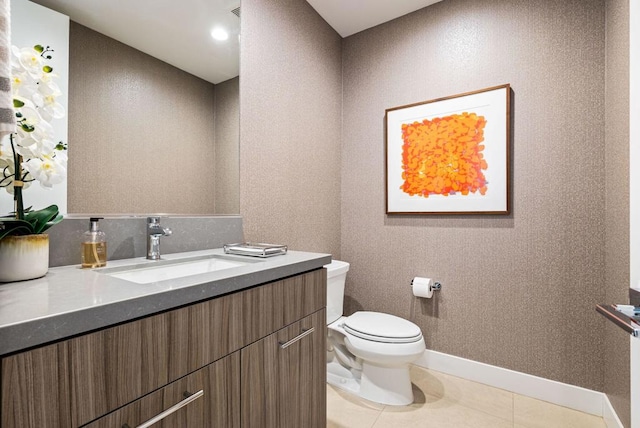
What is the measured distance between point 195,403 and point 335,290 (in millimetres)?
1280

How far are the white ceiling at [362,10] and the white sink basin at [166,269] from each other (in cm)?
191

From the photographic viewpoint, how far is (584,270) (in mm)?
1698

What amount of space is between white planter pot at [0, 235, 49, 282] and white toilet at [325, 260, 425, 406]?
1.34 metres

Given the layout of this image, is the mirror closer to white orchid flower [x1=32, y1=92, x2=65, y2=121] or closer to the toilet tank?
white orchid flower [x1=32, y1=92, x2=65, y2=121]

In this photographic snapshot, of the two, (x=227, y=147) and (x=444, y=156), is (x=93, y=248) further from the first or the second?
→ (x=444, y=156)

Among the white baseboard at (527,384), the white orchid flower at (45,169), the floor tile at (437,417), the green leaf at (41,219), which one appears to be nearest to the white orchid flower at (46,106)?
the white orchid flower at (45,169)

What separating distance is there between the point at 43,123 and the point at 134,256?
1.81ft

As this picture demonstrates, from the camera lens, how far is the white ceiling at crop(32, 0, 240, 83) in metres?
1.16

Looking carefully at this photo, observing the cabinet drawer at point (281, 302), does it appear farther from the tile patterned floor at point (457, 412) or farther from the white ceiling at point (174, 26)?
the white ceiling at point (174, 26)

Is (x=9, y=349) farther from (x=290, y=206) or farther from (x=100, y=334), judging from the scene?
(x=290, y=206)

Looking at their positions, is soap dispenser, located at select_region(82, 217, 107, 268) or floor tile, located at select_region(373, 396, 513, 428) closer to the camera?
soap dispenser, located at select_region(82, 217, 107, 268)

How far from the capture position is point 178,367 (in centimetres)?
74

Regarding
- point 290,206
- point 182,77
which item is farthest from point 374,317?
point 182,77

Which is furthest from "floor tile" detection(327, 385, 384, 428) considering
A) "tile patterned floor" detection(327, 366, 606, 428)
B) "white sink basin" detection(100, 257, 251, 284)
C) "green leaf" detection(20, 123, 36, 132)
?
"green leaf" detection(20, 123, 36, 132)
